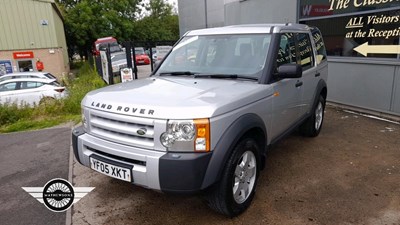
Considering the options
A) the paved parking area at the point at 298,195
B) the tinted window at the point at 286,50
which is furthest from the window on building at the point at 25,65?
the tinted window at the point at 286,50

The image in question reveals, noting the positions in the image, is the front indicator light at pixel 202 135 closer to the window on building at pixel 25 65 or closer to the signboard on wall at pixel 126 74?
the signboard on wall at pixel 126 74

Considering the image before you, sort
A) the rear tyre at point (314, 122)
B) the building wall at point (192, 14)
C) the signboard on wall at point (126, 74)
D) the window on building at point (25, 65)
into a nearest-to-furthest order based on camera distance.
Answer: the rear tyre at point (314, 122)
the signboard on wall at point (126, 74)
the window on building at point (25, 65)
the building wall at point (192, 14)

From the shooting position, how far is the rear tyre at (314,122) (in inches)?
199

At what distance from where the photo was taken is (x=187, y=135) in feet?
8.27

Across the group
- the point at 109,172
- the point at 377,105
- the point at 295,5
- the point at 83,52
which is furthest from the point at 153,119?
the point at 83,52

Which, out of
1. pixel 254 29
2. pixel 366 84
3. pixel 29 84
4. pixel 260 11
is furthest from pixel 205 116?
pixel 29 84

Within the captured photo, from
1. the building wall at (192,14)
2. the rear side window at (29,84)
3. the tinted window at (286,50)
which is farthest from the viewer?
the building wall at (192,14)

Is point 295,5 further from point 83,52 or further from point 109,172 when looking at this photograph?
point 83,52

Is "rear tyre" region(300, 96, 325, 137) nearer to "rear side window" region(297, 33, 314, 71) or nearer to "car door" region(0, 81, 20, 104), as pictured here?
"rear side window" region(297, 33, 314, 71)

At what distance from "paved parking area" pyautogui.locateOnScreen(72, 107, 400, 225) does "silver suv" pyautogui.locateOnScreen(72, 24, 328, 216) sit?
0.37 metres

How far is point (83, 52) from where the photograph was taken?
3691cm

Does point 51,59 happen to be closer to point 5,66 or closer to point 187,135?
point 5,66

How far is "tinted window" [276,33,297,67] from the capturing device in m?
3.70

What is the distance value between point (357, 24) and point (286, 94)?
460 cm
